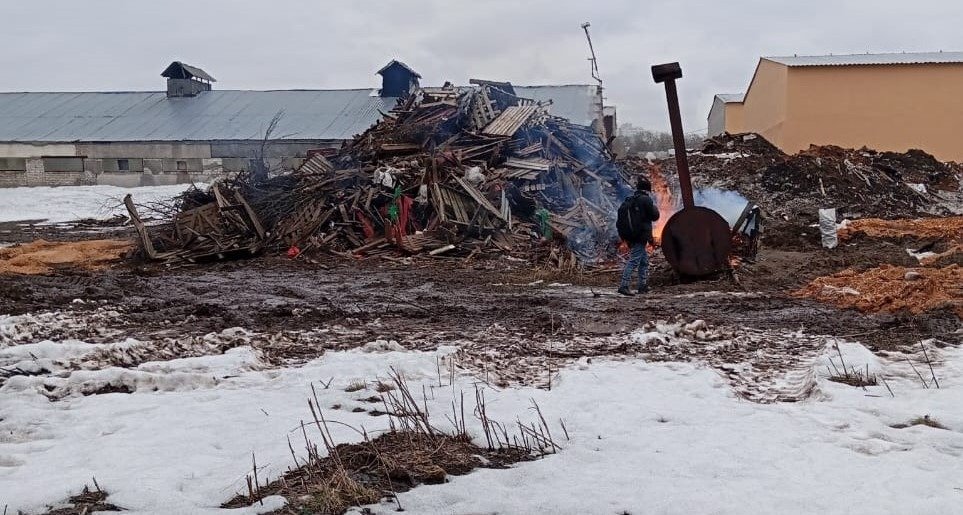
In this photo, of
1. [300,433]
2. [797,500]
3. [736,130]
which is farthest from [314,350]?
[736,130]

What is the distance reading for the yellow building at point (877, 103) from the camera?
30453 mm

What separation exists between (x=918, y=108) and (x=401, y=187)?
25622 millimetres

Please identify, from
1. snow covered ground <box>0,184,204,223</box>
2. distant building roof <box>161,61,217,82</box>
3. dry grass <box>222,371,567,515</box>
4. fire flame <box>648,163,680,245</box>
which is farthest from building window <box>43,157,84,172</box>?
dry grass <box>222,371,567,515</box>

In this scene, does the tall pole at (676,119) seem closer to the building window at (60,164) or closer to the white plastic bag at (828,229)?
the white plastic bag at (828,229)

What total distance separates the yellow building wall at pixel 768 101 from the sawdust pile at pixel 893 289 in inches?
918

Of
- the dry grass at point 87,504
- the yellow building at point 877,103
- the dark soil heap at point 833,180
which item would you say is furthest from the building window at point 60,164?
the dry grass at point 87,504

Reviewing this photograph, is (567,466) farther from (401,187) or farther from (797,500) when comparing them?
(401,187)

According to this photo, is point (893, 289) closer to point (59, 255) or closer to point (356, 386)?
point (356, 386)

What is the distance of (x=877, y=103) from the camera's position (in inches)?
1218

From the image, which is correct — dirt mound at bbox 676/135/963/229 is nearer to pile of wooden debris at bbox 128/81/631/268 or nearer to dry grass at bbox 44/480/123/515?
pile of wooden debris at bbox 128/81/631/268

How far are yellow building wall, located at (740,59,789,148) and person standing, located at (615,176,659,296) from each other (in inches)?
931

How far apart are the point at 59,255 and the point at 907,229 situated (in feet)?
63.3

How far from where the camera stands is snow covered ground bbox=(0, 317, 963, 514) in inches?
152

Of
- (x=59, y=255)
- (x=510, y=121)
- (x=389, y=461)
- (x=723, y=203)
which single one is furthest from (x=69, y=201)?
(x=389, y=461)
